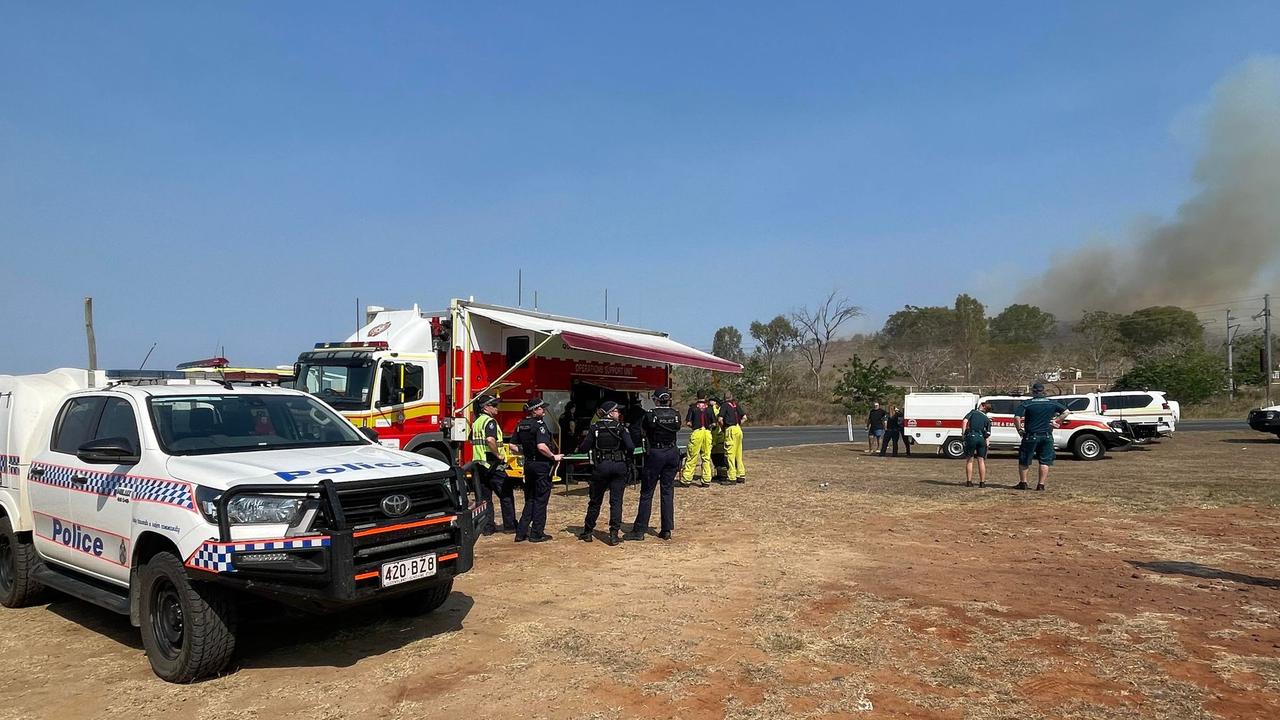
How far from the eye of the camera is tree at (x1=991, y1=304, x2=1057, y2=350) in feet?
280

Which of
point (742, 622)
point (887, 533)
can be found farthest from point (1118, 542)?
point (742, 622)

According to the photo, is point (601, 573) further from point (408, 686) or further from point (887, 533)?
point (887, 533)

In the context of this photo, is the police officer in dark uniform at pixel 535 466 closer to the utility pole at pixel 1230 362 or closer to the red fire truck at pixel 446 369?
the red fire truck at pixel 446 369

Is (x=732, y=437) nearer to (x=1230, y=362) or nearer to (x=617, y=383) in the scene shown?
(x=617, y=383)

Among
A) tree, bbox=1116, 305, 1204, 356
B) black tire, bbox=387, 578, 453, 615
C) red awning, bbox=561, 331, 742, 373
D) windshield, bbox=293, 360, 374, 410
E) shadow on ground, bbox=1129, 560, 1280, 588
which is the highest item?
tree, bbox=1116, 305, 1204, 356

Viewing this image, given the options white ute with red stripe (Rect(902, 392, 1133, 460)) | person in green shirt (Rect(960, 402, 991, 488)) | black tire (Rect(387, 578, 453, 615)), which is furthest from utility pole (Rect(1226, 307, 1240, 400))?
black tire (Rect(387, 578, 453, 615))

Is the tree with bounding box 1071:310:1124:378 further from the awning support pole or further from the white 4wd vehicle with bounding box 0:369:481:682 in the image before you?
the white 4wd vehicle with bounding box 0:369:481:682

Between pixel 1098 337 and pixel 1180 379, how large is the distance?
18293mm

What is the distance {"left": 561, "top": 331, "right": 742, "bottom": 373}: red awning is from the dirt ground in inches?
139

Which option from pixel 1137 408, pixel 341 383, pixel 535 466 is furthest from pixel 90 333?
pixel 1137 408

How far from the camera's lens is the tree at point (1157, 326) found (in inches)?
2810

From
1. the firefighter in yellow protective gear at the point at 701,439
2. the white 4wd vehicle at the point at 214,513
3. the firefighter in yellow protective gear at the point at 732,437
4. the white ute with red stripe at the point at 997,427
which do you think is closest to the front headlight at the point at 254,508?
the white 4wd vehicle at the point at 214,513

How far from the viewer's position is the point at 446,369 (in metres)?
13.2

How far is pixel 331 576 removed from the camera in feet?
15.2
